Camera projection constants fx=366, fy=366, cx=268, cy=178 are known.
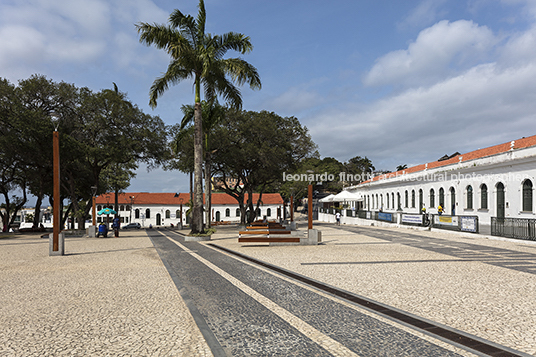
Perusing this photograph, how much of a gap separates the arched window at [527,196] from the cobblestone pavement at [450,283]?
14.6 m

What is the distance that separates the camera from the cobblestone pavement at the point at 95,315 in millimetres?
→ 4215

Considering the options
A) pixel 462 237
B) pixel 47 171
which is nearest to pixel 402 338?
pixel 462 237

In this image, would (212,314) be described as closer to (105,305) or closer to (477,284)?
(105,305)

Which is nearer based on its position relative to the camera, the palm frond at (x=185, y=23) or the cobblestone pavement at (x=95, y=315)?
the cobblestone pavement at (x=95, y=315)

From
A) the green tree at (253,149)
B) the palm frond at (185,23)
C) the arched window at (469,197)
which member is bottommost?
the arched window at (469,197)

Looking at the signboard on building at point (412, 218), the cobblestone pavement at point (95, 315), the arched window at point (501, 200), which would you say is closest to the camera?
the cobblestone pavement at point (95, 315)

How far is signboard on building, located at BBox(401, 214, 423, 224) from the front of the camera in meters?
29.4

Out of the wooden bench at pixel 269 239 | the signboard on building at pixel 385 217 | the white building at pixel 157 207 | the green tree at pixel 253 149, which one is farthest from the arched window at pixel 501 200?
the white building at pixel 157 207

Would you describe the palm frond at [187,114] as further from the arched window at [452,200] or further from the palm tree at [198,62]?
the arched window at [452,200]

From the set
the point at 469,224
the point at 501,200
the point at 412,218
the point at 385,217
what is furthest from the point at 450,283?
the point at 385,217

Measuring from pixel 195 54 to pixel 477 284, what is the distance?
1719cm

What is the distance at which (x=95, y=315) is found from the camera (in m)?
5.57

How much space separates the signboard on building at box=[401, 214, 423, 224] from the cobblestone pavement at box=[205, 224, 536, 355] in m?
15.4

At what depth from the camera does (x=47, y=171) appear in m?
34.3
